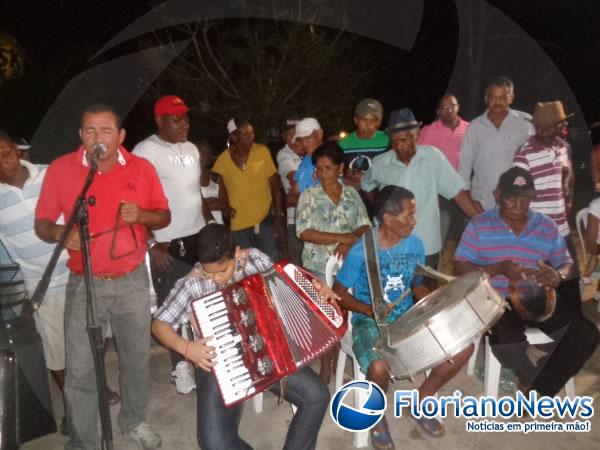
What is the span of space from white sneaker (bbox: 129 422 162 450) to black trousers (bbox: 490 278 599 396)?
239 cm

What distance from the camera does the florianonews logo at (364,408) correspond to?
329 centimetres

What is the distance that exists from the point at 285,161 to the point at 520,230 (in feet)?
8.64

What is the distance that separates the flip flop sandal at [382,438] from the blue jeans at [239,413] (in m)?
0.61

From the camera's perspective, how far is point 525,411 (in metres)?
3.55

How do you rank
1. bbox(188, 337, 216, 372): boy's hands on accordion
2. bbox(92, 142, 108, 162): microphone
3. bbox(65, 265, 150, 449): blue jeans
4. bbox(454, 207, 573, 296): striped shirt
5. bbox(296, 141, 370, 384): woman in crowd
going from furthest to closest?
bbox(296, 141, 370, 384): woman in crowd
bbox(454, 207, 573, 296): striped shirt
bbox(65, 265, 150, 449): blue jeans
bbox(188, 337, 216, 372): boy's hands on accordion
bbox(92, 142, 108, 162): microphone

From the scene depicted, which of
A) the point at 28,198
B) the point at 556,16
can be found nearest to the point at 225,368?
the point at 28,198

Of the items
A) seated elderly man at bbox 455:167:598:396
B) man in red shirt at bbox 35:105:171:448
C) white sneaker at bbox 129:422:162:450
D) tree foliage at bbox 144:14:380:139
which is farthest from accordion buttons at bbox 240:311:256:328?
tree foliage at bbox 144:14:380:139

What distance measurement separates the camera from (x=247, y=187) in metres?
5.09

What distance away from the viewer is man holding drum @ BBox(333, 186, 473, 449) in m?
3.36

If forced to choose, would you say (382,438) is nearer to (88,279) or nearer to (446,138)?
(88,279)

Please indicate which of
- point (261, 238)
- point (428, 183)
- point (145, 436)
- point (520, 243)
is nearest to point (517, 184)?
point (520, 243)

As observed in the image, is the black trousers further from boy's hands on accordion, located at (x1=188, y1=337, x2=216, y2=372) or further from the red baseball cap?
the red baseball cap

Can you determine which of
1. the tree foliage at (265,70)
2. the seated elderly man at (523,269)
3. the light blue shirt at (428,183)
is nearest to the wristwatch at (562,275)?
the seated elderly man at (523,269)

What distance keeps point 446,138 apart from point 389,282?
2.36 meters
